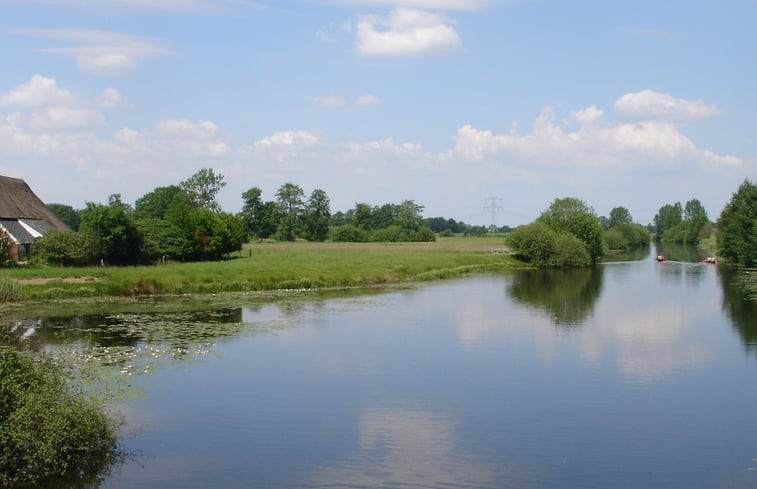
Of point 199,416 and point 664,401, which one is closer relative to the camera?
point 199,416

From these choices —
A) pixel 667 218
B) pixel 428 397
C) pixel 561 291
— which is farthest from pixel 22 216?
pixel 667 218

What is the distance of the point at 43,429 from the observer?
441 inches

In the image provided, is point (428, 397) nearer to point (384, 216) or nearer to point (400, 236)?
point (400, 236)

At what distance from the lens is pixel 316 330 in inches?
1045

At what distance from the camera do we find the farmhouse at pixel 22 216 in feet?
143

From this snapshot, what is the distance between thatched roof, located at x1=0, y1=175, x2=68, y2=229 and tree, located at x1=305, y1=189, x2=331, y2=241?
2374 inches

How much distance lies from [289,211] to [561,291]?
7284 cm

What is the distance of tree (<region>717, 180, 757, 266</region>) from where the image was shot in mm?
64806

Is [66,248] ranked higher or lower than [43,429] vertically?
higher

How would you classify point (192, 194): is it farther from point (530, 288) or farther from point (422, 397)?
point (422, 397)

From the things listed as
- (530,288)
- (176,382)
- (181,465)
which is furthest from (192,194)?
(181,465)

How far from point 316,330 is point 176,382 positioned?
9110 mm

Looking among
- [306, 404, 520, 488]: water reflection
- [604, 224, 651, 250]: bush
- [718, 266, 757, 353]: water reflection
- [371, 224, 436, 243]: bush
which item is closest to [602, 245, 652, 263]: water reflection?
[604, 224, 651, 250]: bush

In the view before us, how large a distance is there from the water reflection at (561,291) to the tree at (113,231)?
2431 centimetres
